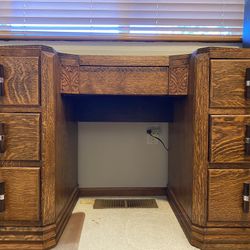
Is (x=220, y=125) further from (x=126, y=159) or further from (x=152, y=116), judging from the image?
(x=126, y=159)

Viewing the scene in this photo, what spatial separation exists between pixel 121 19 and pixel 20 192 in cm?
100

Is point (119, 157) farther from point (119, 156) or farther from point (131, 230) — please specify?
point (131, 230)

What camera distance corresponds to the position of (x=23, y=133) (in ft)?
2.92

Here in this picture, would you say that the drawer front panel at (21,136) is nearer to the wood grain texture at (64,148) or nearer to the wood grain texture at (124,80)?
the wood grain texture at (64,148)

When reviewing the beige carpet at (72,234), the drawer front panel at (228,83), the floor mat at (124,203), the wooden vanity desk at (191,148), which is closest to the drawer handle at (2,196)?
the wooden vanity desk at (191,148)

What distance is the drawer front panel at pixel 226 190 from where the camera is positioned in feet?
2.97

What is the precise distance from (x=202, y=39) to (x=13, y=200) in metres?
1.19

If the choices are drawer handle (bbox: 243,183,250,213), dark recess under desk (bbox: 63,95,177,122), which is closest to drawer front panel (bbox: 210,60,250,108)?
drawer handle (bbox: 243,183,250,213)

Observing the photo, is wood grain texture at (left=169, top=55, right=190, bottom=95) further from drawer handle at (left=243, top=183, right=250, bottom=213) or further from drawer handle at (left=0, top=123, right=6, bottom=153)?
drawer handle at (left=0, top=123, right=6, bottom=153)

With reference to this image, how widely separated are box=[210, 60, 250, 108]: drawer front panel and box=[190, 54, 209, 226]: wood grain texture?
0.08 ft

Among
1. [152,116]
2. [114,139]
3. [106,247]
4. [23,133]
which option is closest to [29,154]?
[23,133]

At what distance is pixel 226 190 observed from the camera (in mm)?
904

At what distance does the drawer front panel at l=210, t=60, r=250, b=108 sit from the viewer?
884mm

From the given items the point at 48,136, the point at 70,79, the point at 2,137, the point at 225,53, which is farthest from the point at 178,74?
the point at 2,137
